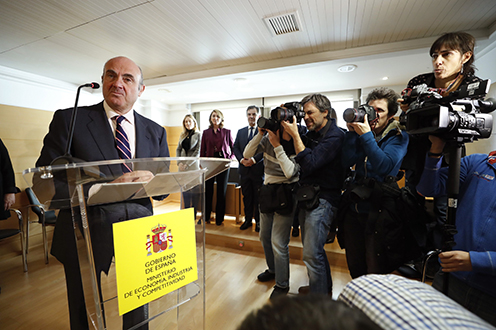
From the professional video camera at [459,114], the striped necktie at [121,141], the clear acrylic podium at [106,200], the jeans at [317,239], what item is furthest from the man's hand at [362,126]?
the striped necktie at [121,141]

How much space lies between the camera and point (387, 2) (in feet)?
6.38

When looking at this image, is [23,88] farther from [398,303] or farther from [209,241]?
[398,303]

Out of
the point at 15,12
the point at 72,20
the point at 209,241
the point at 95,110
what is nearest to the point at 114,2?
the point at 72,20

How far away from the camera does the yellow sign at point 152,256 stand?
1.67 feet

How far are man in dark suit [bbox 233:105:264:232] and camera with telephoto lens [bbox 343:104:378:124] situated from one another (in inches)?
63.3

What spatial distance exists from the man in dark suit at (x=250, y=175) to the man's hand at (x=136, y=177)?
2.21 metres

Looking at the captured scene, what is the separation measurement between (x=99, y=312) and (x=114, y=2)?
95.1 inches

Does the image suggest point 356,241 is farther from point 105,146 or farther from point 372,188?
point 105,146

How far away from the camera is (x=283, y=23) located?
230 cm

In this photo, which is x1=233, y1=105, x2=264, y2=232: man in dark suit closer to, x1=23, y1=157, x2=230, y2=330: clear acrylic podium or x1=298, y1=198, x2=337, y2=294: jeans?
x1=298, y1=198, x2=337, y2=294: jeans

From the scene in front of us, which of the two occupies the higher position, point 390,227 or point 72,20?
point 72,20

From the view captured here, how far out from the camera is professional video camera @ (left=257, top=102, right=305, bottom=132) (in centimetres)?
144

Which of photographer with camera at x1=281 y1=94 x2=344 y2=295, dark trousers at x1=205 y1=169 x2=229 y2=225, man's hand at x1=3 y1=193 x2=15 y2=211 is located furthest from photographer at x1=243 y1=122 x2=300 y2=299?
man's hand at x1=3 y1=193 x2=15 y2=211

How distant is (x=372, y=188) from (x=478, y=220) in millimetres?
485
